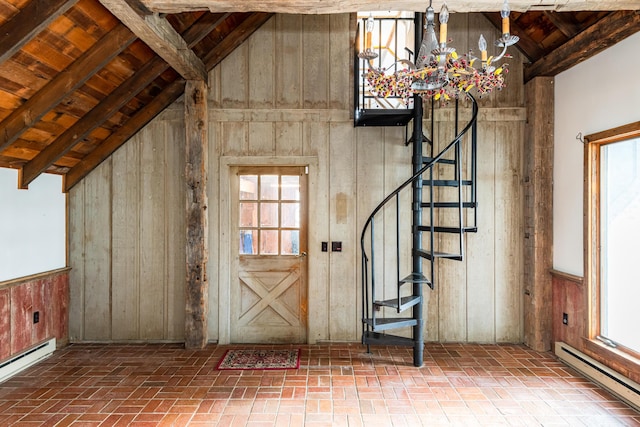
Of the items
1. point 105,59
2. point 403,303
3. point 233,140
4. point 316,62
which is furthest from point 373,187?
point 105,59

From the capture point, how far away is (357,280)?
444cm

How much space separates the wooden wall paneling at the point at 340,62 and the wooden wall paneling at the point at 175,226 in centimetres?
179

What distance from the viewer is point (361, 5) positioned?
281cm

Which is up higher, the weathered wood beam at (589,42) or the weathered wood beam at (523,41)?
the weathered wood beam at (523,41)

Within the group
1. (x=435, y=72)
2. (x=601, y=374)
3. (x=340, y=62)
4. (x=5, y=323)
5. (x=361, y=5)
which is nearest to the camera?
(x=435, y=72)

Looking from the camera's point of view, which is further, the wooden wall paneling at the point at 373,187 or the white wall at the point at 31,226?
the wooden wall paneling at the point at 373,187

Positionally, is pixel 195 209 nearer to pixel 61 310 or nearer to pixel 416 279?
pixel 61 310

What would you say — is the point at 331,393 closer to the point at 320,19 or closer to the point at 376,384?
the point at 376,384

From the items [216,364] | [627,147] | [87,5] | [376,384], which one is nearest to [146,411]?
[216,364]

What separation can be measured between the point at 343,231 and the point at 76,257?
3.09 metres

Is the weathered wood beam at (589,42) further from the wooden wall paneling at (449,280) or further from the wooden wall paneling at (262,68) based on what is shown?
the wooden wall paneling at (262,68)

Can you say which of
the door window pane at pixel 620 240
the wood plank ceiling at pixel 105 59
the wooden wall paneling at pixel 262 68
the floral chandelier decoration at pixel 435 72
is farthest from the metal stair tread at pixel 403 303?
the wood plank ceiling at pixel 105 59

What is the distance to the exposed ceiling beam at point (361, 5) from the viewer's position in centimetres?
276

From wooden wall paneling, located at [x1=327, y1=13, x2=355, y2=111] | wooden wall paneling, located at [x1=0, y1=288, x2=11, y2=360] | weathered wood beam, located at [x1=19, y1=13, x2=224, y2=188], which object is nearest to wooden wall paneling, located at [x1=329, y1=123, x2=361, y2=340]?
wooden wall paneling, located at [x1=327, y1=13, x2=355, y2=111]
